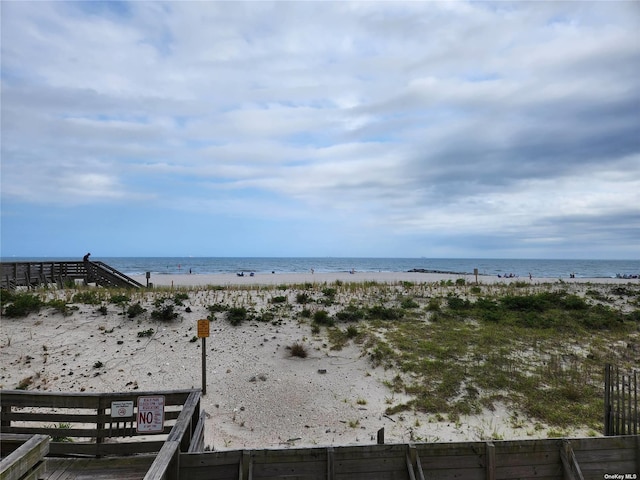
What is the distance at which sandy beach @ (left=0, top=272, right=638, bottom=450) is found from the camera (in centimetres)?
984

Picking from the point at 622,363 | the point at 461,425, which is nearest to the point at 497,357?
the point at 622,363

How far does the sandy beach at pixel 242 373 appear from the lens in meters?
9.84

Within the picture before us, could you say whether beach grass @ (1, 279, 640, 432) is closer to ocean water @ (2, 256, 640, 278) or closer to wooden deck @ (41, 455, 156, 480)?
wooden deck @ (41, 455, 156, 480)

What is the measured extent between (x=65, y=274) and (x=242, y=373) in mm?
21539

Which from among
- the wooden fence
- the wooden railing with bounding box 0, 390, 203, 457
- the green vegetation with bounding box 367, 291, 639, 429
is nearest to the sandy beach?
the green vegetation with bounding box 367, 291, 639, 429

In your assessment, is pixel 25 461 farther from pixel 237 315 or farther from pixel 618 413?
pixel 237 315

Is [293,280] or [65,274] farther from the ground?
[65,274]

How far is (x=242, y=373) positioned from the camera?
1324 cm

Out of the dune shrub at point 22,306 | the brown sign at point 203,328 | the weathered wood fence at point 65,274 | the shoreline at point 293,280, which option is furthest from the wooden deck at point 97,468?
the shoreline at point 293,280

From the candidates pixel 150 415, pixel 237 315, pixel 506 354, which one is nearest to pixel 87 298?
pixel 237 315

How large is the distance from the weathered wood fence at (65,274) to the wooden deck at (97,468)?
73.2 ft

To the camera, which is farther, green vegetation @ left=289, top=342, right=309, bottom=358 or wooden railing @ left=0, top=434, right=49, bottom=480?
green vegetation @ left=289, top=342, right=309, bottom=358

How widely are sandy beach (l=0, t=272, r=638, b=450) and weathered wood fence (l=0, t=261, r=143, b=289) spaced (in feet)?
30.1

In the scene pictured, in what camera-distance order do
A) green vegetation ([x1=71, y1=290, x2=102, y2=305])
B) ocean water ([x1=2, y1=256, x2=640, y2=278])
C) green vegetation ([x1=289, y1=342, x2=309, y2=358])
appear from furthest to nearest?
ocean water ([x1=2, y1=256, x2=640, y2=278]) < green vegetation ([x1=71, y1=290, x2=102, y2=305]) < green vegetation ([x1=289, y1=342, x2=309, y2=358])
